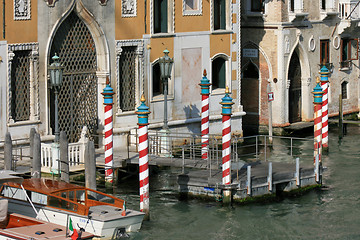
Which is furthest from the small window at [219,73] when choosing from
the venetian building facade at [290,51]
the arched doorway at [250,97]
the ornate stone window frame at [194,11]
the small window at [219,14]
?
the arched doorway at [250,97]

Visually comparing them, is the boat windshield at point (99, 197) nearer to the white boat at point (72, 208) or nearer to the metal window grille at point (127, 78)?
the white boat at point (72, 208)

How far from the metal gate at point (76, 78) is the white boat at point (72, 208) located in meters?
5.57

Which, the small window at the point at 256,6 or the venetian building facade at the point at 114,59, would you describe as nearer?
the venetian building facade at the point at 114,59

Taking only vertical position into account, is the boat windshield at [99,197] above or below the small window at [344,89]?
below

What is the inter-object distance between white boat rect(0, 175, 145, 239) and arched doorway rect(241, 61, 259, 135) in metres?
13.8

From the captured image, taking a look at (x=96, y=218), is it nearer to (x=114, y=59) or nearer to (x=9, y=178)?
(x=9, y=178)

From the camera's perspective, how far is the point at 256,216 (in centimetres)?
2570

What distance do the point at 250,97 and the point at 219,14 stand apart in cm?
453

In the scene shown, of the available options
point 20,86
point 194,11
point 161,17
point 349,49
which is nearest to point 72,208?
point 20,86

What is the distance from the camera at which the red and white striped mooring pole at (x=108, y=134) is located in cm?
2719

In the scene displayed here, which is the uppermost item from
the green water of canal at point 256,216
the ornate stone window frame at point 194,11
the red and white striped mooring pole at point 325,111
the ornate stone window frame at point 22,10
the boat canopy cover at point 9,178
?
the ornate stone window frame at point 194,11

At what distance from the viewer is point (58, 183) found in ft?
79.5

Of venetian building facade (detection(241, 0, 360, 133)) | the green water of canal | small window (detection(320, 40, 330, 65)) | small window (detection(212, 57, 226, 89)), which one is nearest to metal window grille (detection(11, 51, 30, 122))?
the green water of canal

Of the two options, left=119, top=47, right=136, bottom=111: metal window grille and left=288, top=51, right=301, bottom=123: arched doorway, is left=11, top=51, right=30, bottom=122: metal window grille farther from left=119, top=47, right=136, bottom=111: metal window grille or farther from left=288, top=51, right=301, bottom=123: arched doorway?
left=288, top=51, right=301, bottom=123: arched doorway
